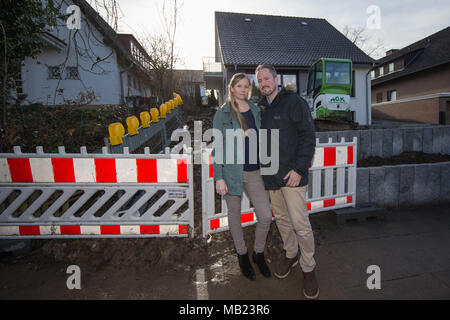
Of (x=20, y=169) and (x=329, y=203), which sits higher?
(x=20, y=169)

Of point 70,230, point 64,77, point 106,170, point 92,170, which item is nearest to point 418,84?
point 64,77

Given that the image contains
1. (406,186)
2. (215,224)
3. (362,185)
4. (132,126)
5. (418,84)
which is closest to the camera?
(215,224)

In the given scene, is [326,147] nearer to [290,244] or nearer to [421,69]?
[290,244]

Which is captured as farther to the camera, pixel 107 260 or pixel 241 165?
pixel 107 260

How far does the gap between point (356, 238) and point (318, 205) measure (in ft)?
2.32

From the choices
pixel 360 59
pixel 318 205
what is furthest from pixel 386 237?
pixel 360 59

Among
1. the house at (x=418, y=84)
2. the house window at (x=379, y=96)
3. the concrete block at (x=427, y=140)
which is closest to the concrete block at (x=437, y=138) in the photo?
the concrete block at (x=427, y=140)

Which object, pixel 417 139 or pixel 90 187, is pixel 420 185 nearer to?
pixel 417 139

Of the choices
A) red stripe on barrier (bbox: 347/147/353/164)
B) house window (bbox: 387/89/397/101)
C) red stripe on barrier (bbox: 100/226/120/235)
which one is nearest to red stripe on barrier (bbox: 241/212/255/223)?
red stripe on barrier (bbox: 100/226/120/235)

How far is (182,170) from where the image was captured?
3.05 m

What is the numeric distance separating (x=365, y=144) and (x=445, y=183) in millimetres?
2614

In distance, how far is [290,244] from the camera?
2.63 metres

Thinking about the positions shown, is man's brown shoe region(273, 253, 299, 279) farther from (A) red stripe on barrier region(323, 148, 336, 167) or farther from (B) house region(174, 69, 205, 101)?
(B) house region(174, 69, 205, 101)

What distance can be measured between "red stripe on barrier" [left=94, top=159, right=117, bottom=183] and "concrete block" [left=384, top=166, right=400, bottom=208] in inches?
169
